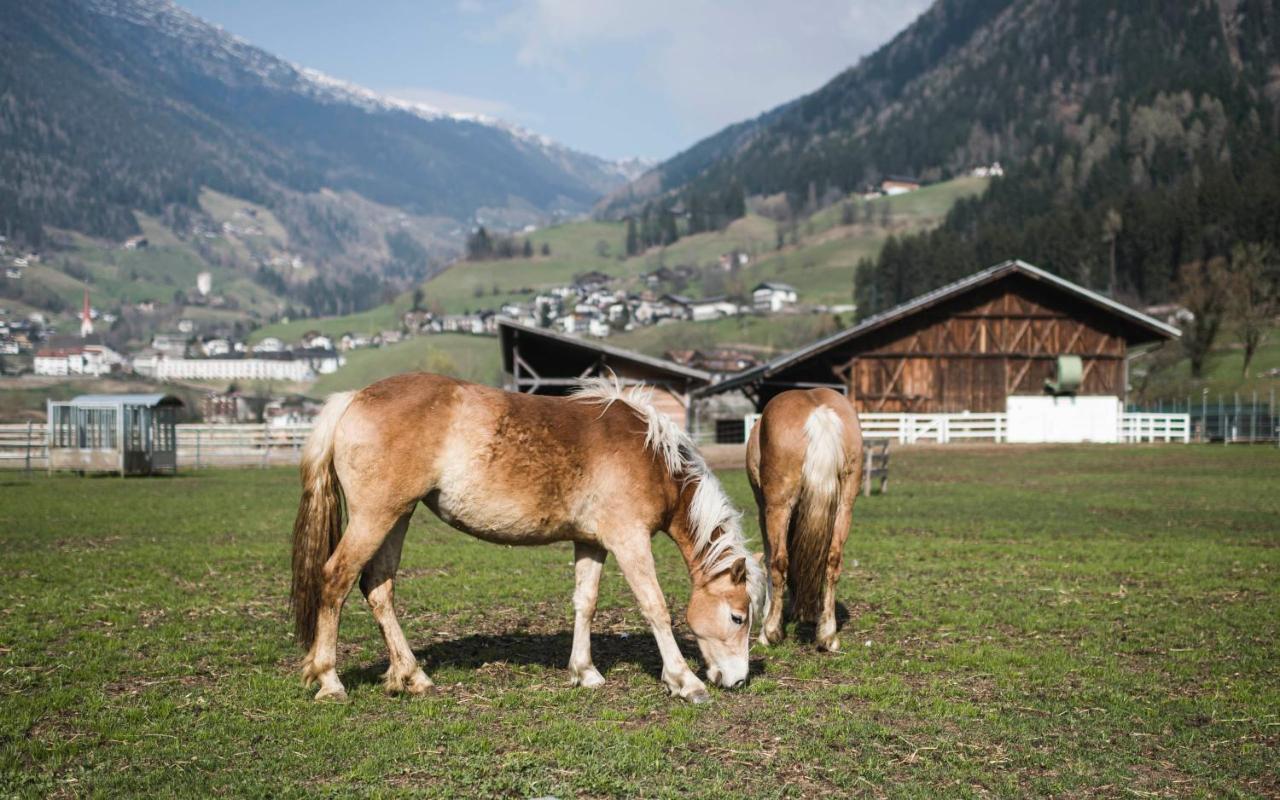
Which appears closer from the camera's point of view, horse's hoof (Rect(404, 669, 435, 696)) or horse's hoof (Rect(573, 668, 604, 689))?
horse's hoof (Rect(404, 669, 435, 696))

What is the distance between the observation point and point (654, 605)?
680cm

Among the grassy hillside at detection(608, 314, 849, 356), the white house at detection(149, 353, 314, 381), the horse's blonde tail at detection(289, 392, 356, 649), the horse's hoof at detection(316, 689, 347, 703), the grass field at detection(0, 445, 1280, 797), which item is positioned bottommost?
the grass field at detection(0, 445, 1280, 797)

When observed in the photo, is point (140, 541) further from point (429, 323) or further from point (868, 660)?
point (429, 323)

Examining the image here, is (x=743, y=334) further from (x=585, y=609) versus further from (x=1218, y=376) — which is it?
(x=585, y=609)

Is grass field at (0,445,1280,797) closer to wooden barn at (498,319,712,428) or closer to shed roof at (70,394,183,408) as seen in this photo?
shed roof at (70,394,183,408)

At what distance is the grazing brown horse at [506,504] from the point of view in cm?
654

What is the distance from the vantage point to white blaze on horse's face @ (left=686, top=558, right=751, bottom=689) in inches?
269

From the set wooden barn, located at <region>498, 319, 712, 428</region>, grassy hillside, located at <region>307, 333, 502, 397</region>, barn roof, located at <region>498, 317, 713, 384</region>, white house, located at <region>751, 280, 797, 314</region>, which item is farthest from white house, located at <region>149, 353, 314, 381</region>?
barn roof, located at <region>498, 317, 713, 384</region>

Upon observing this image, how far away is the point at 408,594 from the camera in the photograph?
10.6 metres

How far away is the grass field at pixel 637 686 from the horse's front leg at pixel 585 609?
166mm

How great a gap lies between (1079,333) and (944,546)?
37.1 m

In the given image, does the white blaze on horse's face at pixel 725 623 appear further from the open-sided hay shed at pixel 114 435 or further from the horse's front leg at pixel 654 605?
the open-sided hay shed at pixel 114 435

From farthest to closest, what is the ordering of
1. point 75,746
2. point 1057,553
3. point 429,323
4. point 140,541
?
point 429,323, point 140,541, point 1057,553, point 75,746

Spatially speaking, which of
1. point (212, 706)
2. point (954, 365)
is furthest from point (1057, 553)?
point (954, 365)
